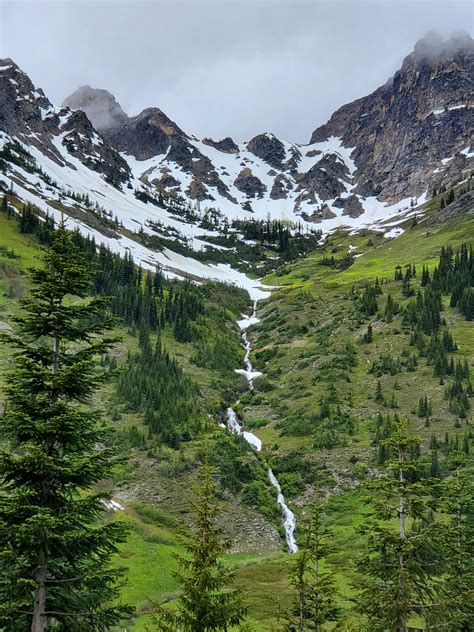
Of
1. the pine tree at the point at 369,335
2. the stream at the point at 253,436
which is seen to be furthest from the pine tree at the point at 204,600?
the pine tree at the point at 369,335

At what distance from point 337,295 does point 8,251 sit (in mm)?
79562

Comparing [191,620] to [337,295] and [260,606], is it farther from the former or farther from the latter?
[337,295]

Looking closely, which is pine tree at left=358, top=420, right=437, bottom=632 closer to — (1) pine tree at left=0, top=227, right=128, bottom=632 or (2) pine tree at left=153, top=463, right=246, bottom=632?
(2) pine tree at left=153, top=463, right=246, bottom=632

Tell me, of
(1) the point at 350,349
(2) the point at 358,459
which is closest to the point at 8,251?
(1) the point at 350,349

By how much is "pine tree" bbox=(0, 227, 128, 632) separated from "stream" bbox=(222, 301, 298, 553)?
4135cm

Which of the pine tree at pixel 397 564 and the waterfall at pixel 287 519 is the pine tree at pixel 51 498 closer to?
the pine tree at pixel 397 564

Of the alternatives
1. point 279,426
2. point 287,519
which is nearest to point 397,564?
point 287,519

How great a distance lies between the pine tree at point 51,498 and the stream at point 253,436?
136 feet

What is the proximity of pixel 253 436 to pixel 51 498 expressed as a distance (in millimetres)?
64353

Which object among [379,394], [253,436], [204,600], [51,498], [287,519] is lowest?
[287,519]

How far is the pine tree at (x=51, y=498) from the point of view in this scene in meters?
12.1

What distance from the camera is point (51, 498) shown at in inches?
523

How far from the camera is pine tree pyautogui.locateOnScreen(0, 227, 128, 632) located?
1213 centimetres

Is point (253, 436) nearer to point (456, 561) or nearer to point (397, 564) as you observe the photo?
point (456, 561)
